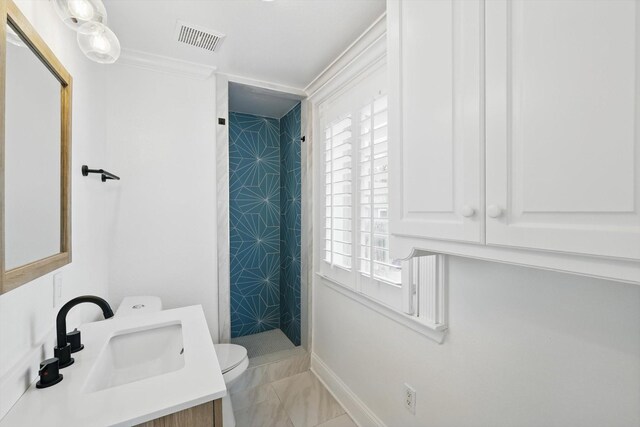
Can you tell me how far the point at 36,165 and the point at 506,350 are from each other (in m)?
1.64

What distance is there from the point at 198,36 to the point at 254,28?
35 centimetres

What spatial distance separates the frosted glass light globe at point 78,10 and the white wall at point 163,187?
1.03m

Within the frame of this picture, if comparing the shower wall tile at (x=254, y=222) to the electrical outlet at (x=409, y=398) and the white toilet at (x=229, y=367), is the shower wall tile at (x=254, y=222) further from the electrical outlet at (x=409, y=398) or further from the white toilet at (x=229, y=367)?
the electrical outlet at (x=409, y=398)

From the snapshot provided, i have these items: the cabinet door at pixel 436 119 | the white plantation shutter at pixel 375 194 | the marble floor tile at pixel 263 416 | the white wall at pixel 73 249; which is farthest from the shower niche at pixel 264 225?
the cabinet door at pixel 436 119

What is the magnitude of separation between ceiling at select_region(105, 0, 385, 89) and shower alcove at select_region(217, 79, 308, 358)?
0.54 m

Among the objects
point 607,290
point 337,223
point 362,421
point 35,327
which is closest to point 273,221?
point 337,223

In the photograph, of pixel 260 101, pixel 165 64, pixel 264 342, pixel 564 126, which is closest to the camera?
pixel 564 126

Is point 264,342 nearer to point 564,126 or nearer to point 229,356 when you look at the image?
point 229,356

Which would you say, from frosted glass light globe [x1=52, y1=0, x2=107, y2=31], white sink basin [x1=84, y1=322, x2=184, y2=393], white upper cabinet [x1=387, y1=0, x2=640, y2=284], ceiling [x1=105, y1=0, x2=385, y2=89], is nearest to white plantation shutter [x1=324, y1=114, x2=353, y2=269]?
ceiling [x1=105, y1=0, x2=385, y2=89]

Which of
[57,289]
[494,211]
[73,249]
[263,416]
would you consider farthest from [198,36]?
[263,416]

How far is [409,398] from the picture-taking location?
1.39 metres

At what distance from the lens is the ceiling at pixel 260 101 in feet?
7.32

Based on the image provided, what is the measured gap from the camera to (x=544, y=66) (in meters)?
0.62

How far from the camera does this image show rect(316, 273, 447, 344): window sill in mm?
1236
